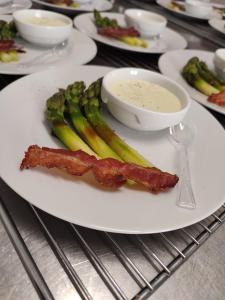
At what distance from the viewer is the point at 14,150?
63 cm

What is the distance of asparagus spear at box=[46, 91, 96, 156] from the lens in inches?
27.5

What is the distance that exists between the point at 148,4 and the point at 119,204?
1.98m

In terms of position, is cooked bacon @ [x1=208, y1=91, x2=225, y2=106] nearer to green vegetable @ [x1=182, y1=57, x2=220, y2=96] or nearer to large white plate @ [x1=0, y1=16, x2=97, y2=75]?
green vegetable @ [x1=182, y1=57, x2=220, y2=96]

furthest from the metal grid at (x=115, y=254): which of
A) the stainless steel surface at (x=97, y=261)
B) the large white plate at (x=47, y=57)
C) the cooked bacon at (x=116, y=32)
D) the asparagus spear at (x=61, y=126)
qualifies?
the cooked bacon at (x=116, y=32)

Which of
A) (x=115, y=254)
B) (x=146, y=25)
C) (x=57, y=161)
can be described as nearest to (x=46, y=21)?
(x=146, y=25)

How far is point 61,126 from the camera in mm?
728

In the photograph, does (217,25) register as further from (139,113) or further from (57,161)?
(57,161)

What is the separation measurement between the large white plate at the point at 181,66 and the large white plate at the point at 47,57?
0.27 meters

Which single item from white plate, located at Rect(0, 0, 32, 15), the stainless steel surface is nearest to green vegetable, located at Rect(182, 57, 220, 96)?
the stainless steel surface

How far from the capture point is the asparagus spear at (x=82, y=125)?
710 millimetres

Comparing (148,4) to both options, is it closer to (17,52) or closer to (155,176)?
(17,52)

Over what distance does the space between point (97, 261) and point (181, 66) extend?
91 centimetres

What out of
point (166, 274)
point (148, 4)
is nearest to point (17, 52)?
point (166, 274)

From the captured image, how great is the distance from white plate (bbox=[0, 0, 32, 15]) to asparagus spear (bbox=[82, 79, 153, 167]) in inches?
32.6
